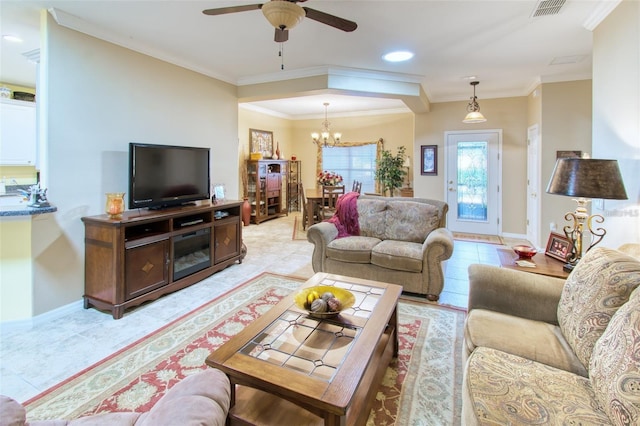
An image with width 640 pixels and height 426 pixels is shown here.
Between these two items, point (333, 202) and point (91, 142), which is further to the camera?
point (333, 202)

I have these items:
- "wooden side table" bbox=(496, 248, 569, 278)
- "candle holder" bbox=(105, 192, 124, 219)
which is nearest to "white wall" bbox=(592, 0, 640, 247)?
"wooden side table" bbox=(496, 248, 569, 278)

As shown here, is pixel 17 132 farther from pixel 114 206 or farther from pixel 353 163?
pixel 353 163

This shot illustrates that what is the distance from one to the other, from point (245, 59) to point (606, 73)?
3648 millimetres

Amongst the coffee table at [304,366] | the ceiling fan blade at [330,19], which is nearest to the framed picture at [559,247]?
the coffee table at [304,366]

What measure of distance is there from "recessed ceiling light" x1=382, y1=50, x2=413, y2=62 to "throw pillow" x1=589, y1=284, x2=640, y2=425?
3.24m

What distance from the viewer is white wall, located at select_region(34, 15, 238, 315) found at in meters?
2.81

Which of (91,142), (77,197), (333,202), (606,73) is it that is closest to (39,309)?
(77,197)

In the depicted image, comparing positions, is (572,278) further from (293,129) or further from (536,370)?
(293,129)

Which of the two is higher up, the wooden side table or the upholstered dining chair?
the upholstered dining chair

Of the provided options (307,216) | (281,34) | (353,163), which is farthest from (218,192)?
(353,163)

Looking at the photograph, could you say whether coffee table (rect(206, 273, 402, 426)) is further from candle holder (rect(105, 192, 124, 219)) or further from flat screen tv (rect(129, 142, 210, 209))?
flat screen tv (rect(129, 142, 210, 209))

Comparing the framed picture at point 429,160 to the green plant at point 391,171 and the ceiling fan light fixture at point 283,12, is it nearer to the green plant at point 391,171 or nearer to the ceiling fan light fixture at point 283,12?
the green plant at point 391,171

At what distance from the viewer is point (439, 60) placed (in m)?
3.95

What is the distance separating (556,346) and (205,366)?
208cm
